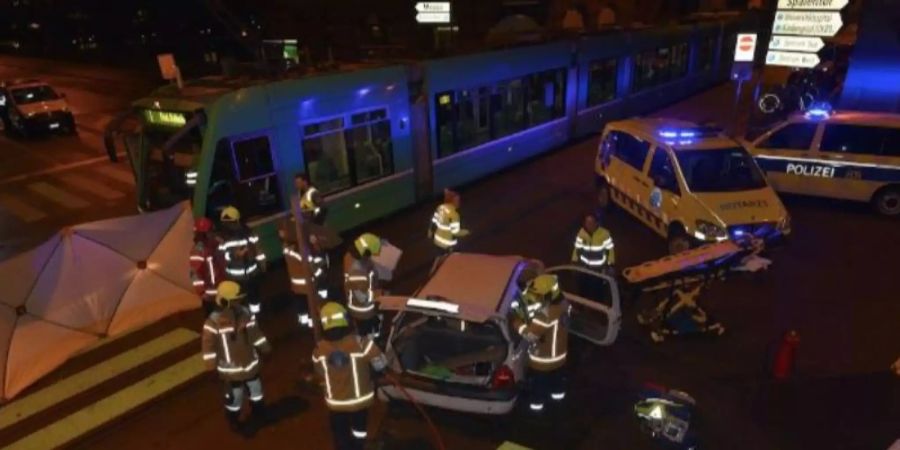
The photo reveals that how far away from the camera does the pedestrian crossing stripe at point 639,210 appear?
35.5 ft

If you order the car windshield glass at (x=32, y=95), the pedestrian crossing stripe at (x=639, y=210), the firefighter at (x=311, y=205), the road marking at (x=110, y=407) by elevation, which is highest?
the firefighter at (x=311, y=205)

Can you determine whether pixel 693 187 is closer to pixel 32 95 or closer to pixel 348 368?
pixel 348 368

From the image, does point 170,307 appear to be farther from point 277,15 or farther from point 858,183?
point 277,15

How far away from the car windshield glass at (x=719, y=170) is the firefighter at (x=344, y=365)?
678cm

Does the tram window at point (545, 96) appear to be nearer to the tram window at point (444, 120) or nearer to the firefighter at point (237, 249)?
the tram window at point (444, 120)

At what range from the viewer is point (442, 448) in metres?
6.15

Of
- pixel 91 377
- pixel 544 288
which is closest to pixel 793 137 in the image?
pixel 544 288

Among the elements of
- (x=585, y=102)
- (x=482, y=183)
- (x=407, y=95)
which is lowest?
(x=482, y=183)

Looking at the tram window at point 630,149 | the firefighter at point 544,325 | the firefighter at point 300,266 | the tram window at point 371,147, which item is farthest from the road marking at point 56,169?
the firefighter at point 544,325

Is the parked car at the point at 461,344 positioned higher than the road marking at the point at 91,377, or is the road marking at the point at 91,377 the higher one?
the parked car at the point at 461,344

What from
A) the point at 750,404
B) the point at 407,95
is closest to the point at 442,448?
the point at 750,404

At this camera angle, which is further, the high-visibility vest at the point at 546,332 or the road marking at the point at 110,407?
the road marking at the point at 110,407

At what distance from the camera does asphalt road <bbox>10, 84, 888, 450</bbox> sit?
21.4ft

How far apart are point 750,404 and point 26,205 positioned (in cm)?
1613
